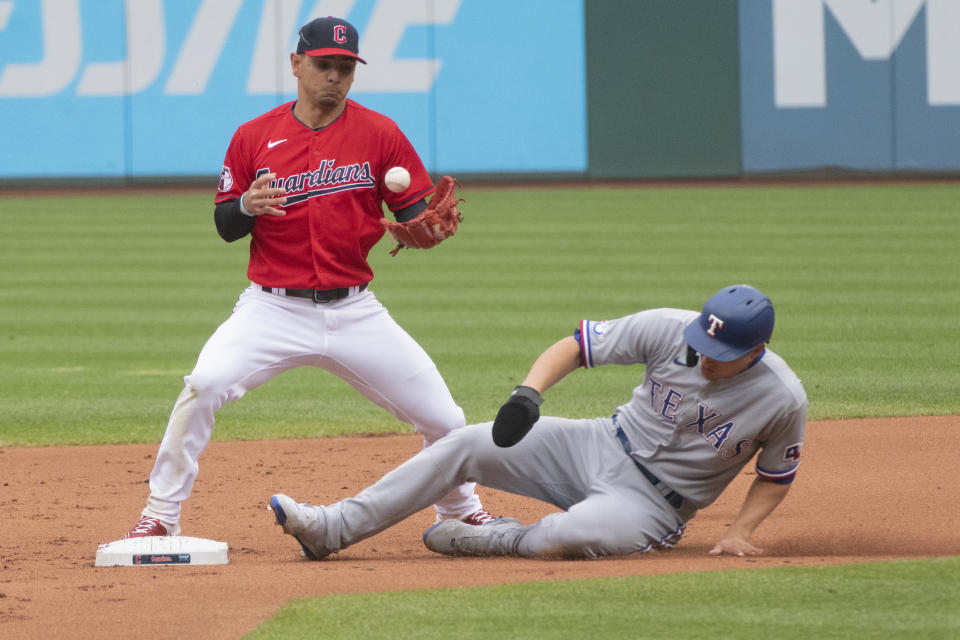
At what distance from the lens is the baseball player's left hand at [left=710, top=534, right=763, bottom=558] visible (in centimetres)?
455

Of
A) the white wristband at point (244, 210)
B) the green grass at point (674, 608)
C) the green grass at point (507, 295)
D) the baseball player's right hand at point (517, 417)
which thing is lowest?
the green grass at point (507, 295)

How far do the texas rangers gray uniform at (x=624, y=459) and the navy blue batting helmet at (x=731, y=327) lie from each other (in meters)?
0.15

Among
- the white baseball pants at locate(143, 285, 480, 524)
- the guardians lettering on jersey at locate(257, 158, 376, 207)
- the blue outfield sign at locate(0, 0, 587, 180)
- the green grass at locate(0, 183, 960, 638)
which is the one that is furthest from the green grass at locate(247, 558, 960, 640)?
the blue outfield sign at locate(0, 0, 587, 180)

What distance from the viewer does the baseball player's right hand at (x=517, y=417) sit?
4258 mm

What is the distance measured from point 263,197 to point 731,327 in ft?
Answer: 5.49

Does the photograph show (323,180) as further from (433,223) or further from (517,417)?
(517,417)

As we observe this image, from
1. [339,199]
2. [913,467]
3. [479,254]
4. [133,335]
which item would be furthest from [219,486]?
[479,254]

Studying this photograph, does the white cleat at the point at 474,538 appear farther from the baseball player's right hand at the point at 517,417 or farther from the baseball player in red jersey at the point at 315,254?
the baseball player's right hand at the point at 517,417

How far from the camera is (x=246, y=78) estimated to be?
21547 mm

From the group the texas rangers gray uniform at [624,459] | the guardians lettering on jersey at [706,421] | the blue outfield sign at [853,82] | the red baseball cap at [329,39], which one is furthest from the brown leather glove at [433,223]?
the blue outfield sign at [853,82]

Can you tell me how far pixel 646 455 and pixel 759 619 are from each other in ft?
3.29

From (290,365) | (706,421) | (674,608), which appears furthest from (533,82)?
(674,608)

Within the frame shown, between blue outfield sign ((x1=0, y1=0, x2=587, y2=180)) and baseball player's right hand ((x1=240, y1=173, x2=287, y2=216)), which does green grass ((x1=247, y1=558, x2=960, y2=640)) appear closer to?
baseball player's right hand ((x1=240, y1=173, x2=287, y2=216))

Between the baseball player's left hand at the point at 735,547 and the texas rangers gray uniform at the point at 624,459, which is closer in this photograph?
the texas rangers gray uniform at the point at 624,459
